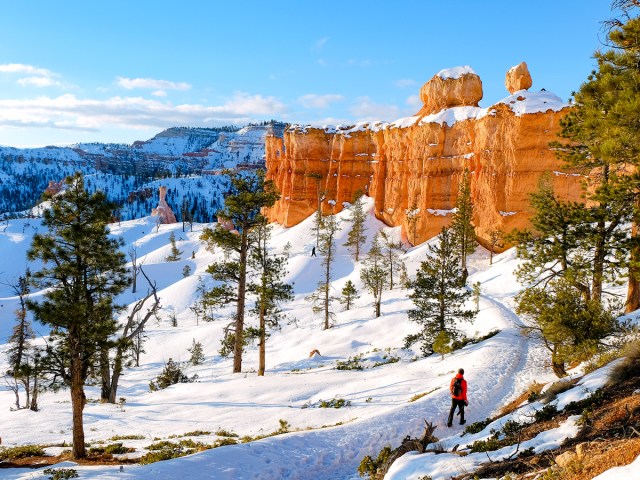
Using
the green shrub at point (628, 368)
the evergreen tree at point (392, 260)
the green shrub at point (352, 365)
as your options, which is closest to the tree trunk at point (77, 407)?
the green shrub at point (352, 365)

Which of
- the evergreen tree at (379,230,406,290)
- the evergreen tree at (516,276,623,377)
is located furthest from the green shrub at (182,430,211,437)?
the evergreen tree at (379,230,406,290)

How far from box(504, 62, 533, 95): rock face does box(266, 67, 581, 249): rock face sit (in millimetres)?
3296

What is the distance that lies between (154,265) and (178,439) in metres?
61.5

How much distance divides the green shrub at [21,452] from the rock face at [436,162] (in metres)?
36.3

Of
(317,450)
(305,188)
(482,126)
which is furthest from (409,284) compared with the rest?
(305,188)

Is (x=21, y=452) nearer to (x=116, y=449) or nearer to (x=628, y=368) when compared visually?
(x=116, y=449)

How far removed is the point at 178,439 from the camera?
14.3 m

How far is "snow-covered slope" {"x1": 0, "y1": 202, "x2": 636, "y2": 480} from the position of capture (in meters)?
10.8

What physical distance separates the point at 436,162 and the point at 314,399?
47.0 m

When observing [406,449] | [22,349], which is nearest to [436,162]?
[22,349]

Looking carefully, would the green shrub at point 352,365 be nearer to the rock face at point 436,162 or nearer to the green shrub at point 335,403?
the green shrub at point 335,403

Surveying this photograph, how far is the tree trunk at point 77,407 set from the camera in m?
13.0

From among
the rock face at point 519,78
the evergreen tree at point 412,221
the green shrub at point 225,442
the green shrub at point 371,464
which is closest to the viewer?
the green shrub at point 371,464

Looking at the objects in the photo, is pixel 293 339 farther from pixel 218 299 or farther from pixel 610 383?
pixel 610 383
